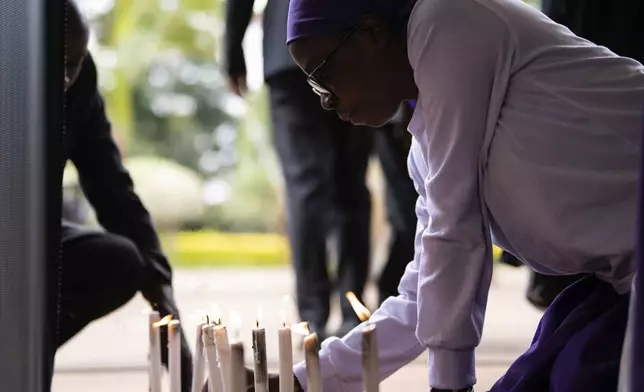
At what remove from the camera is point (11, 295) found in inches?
41.4

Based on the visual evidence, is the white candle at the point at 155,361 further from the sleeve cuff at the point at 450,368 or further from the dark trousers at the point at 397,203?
the dark trousers at the point at 397,203

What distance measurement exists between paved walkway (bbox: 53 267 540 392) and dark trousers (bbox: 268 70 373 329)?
185mm

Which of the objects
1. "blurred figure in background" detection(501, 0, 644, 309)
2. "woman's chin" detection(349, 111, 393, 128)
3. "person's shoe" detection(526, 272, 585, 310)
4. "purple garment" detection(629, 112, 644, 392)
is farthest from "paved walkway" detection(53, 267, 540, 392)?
"purple garment" detection(629, 112, 644, 392)

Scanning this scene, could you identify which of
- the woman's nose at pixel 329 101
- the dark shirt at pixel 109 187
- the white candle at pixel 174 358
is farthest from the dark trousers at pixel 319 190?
the white candle at pixel 174 358

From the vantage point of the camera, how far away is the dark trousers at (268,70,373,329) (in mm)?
1730

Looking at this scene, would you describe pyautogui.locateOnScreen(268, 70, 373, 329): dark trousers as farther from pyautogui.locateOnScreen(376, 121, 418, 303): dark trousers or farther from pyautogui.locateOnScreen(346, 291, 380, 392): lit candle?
pyautogui.locateOnScreen(346, 291, 380, 392): lit candle

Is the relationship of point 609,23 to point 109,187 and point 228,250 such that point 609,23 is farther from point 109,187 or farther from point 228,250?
point 228,250

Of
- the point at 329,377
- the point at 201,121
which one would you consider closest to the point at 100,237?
the point at 329,377

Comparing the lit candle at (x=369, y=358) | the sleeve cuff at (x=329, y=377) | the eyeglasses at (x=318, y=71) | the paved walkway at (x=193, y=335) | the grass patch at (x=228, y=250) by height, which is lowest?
the grass patch at (x=228, y=250)

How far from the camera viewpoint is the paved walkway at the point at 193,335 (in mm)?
1644

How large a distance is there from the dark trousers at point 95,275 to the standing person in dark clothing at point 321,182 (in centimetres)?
47

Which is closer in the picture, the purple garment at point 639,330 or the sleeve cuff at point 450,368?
the purple garment at point 639,330

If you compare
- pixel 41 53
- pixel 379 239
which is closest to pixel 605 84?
pixel 41 53

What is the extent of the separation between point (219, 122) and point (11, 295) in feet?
12.9
